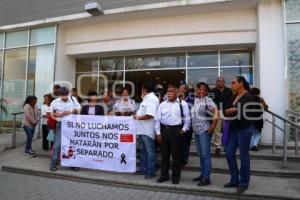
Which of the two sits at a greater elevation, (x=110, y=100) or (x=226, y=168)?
(x=110, y=100)

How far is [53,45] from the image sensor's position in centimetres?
1365

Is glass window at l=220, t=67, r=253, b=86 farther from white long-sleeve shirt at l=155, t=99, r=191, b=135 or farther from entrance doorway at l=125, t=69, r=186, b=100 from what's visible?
white long-sleeve shirt at l=155, t=99, r=191, b=135

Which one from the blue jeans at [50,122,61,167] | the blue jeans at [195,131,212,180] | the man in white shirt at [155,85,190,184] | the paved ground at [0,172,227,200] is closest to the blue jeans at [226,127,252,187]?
the blue jeans at [195,131,212,180]

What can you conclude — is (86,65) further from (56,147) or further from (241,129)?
(241,129)

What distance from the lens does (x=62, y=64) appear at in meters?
13.8

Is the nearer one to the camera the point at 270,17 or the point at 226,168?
the point at 226,168

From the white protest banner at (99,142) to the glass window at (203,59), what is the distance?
589cm

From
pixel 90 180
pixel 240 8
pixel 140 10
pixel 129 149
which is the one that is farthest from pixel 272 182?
pixel 140 10

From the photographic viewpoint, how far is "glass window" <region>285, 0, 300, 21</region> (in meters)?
9.99

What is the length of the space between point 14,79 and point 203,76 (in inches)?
335

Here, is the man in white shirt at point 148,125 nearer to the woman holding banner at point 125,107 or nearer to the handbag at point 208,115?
the woman holding banner at point 125,107

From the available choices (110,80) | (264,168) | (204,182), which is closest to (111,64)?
(110,80)

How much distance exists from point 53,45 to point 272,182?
10312mm

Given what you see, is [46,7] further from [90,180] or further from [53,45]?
[90,180]
